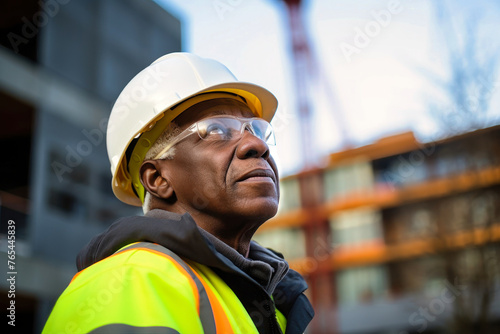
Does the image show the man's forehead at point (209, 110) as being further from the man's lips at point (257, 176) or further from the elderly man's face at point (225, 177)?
the man's lips at point (257, 176)

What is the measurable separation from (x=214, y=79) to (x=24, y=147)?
859cm

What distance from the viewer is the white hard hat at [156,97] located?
6.41ft

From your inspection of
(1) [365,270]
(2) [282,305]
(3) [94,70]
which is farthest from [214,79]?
(1) [365,270]

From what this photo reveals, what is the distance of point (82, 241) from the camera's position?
9.69 metres

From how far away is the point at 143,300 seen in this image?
120 cm

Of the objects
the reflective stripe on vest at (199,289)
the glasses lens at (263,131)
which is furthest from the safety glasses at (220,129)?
the reflective stripe on vest at (199,289)

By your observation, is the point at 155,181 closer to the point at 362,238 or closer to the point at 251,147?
the point at 251,147

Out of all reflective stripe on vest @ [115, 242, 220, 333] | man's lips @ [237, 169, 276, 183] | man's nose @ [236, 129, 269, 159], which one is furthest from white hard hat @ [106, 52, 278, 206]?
reflective stripe on vest @ [115, 242, 220, 333]

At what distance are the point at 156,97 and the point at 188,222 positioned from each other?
66cm

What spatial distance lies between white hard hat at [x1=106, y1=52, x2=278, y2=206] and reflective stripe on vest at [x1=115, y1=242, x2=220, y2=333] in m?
0.64

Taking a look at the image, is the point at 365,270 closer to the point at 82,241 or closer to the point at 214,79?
the point at 82,241

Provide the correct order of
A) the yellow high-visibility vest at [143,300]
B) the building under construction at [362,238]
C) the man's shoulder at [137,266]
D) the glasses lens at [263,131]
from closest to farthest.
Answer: the yellow high-visibility vest at [143,300]
the man's shoulder at [137,266]
the glasses lens at [263,131]
the building under construction at [362,238]

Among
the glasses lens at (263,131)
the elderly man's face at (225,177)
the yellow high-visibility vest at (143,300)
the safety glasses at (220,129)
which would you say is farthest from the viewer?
the glasses lens at (263,131)

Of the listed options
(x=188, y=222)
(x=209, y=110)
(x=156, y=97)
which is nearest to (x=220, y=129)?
(x=209, y=110)
